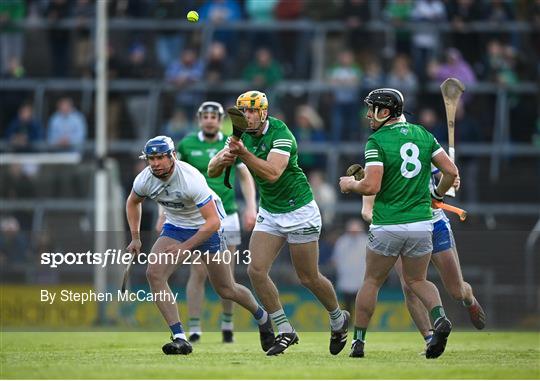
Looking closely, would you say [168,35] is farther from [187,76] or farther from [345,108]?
[345,108]

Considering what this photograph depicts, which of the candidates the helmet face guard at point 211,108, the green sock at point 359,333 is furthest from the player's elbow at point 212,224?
the helmet face guard at point 211,108

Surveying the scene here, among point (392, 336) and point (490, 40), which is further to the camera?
point (490, 40)

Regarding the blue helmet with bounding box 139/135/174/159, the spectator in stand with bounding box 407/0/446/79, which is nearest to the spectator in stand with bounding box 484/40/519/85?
the spectator in stand with bounding box 407/0/446/79

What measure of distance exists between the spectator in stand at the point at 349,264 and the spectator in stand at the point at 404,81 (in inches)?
156

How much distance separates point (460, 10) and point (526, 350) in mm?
12499

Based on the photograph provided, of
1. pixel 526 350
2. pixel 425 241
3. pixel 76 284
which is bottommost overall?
pixel 76 284

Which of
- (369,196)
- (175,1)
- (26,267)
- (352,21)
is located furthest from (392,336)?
(175,1)

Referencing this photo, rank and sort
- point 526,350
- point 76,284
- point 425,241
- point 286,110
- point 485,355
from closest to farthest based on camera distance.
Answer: point 425,241 → point 485,355 → point 526,350 → point 76,284 → point 286,110

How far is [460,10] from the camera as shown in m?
25.7

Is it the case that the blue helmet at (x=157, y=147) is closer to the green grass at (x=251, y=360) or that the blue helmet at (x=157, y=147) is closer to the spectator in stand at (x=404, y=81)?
the green grass at (x=251, y=360)

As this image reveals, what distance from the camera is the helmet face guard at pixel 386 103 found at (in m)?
12.7

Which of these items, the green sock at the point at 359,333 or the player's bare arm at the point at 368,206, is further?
the player's bare arm at the point at 368,206

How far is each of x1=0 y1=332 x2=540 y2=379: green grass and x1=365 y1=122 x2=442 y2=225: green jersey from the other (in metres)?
1.50

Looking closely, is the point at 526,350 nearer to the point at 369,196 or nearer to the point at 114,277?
the point at 369,196
